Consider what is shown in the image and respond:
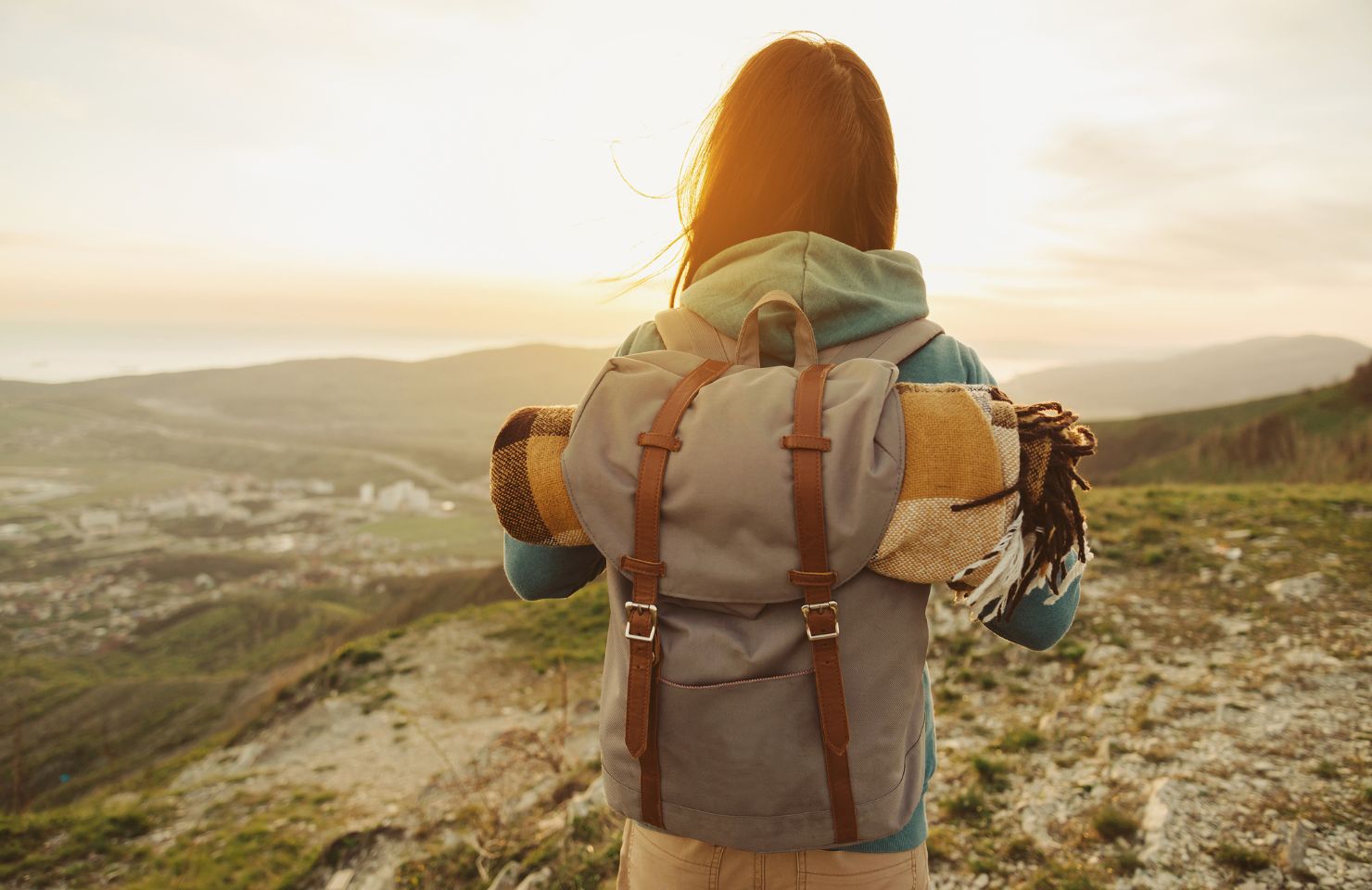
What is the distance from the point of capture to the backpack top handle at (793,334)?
115 cm

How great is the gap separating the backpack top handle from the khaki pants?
94 centimetres

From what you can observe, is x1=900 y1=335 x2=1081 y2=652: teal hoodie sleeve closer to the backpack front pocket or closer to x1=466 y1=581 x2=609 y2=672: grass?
the backpack front pocket

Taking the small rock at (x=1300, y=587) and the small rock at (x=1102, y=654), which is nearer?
the small rock at (x=1102, y=654)

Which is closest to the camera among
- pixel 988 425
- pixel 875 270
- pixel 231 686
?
pixel 988 425

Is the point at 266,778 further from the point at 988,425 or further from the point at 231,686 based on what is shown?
the point at 231,686

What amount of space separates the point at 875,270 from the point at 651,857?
1.27 m

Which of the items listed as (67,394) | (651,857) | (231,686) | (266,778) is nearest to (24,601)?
(231,686)

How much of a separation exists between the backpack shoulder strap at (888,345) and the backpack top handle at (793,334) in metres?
0.04

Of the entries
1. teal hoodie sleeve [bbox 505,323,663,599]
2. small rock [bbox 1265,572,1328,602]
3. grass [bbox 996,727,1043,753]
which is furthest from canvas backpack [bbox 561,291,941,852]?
small rock [bbox 1265,572,1328,602]

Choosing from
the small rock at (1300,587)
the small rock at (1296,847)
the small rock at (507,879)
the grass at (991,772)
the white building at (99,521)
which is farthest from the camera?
the white building at (99,521)

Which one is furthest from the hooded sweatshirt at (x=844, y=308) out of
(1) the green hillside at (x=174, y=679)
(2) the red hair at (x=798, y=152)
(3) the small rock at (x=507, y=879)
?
(1) the green hillside at (x=174, y=679)

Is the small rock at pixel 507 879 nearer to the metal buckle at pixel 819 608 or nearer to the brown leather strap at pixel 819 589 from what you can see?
the brown leather strap at pixel 819 589

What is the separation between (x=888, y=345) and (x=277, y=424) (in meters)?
213

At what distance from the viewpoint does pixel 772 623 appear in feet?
3.60
